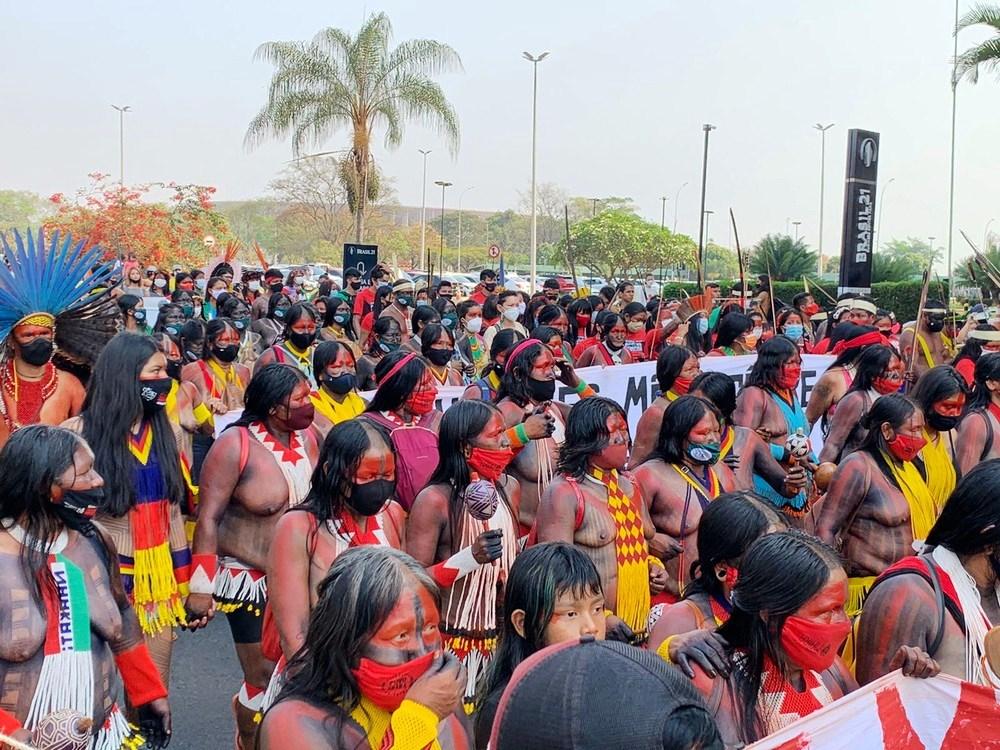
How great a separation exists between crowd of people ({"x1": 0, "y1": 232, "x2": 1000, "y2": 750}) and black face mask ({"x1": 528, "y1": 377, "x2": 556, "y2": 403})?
0.01 metres

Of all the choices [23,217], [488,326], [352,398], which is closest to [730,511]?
[352,398]

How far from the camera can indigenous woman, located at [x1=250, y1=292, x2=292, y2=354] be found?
1065cm

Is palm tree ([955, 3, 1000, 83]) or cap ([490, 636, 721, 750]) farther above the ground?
palm tree ([955, 3, 1000, 83])

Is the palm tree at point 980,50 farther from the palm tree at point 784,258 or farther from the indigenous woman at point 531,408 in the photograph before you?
the indigenous woman at point 531,408

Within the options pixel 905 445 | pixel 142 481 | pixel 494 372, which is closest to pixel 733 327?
pixel 494 372

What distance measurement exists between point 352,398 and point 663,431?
2.50 meters

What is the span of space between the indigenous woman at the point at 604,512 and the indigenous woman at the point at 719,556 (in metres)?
0.97

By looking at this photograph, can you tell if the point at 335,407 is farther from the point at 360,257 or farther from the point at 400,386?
the point at 360,257

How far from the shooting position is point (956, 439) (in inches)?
249

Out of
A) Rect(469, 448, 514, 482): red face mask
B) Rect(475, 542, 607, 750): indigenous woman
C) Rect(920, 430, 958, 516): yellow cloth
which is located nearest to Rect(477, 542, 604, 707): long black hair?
Rect(475, 542, 607, 750): indigenous woman

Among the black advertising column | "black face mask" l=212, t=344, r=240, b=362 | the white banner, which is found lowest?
the white banner

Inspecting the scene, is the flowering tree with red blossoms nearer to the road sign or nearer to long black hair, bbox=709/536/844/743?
the road sign

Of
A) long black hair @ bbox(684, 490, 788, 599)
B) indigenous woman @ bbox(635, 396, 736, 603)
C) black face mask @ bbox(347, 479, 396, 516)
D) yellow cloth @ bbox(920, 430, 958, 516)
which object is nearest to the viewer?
long black hair @ bbox(684, 490, 788, 599)

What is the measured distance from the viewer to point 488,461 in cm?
470
